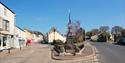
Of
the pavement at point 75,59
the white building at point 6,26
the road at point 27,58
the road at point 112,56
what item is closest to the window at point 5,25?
the white building at point 6,26

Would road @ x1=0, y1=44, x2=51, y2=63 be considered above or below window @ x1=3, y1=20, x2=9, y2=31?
below

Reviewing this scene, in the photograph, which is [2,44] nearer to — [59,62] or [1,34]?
[1,34]

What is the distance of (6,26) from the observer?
159 feet

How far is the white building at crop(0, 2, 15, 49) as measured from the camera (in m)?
44.5

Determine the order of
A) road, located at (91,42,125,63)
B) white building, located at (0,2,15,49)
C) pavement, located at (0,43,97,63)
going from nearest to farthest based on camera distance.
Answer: road, located at (91,42,125,63)
pavement, located at (0,43,97,63)
white building, located at (0,2,15,49)

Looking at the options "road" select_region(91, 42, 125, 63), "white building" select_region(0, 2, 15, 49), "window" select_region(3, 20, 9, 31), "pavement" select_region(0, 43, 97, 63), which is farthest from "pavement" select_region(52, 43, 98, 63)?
"window" select_region(3, 20, 9, 31)

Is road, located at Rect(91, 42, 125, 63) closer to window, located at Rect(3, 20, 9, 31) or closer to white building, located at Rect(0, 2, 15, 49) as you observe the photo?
white building, located at Rect(0, 2, 15, 49)

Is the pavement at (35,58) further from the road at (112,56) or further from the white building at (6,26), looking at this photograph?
the white building at (6,26)

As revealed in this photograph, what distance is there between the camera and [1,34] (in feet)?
146

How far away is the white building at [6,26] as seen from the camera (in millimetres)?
44456

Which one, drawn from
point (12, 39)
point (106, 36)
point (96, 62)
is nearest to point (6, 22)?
point (12, 39)

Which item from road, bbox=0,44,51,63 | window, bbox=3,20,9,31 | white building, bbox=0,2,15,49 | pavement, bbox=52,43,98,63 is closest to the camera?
pavement, bbox=52,43,98,63

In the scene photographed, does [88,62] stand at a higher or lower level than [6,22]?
lower

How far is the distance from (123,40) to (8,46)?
123 feet
